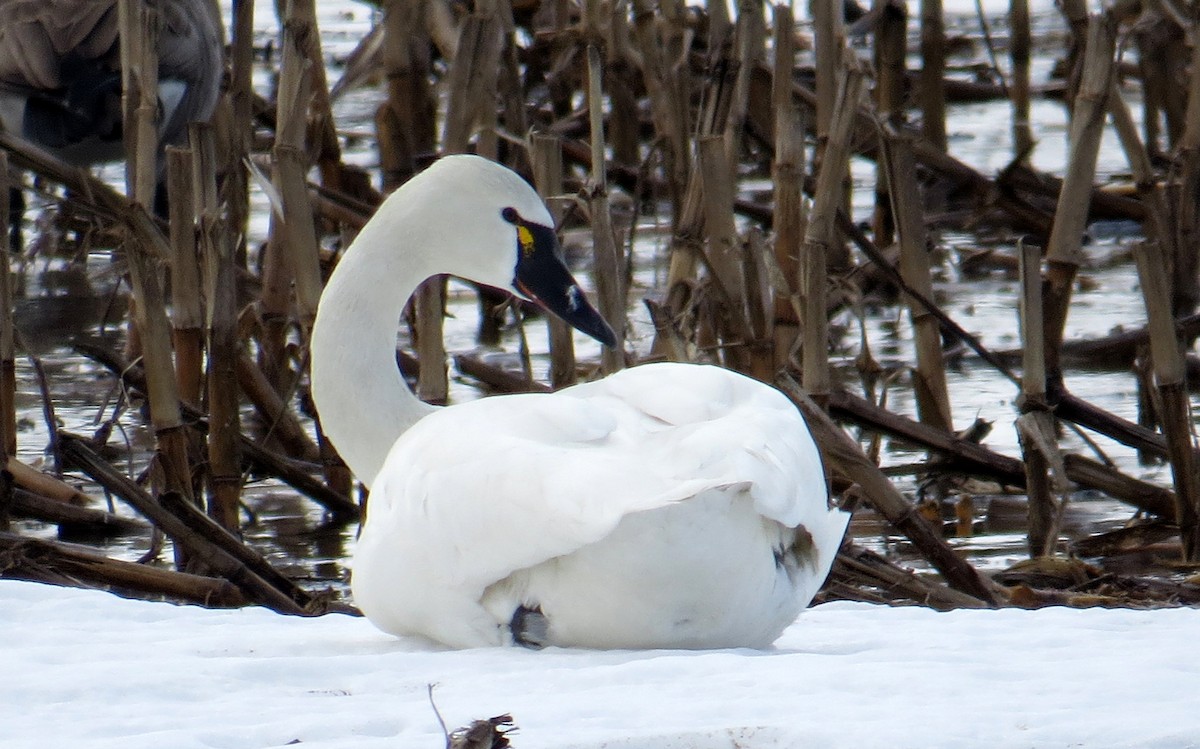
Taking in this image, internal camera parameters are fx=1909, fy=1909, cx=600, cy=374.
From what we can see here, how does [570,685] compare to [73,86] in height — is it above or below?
below

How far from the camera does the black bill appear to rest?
371cm

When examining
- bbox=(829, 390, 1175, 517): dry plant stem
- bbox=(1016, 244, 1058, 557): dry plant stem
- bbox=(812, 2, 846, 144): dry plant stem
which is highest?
bbox=(812, 2, 846, 144): dry plant stem

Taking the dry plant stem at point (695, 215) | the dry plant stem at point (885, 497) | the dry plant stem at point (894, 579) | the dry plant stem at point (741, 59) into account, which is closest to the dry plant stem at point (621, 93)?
the dry plant stem at point (741, 59)

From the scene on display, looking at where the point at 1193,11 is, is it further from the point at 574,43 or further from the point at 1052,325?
the point at 574,43

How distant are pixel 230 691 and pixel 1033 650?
46.9 inches

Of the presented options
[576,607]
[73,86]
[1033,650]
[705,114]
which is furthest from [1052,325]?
[73,86]

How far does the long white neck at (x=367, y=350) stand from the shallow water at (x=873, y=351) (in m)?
0.73

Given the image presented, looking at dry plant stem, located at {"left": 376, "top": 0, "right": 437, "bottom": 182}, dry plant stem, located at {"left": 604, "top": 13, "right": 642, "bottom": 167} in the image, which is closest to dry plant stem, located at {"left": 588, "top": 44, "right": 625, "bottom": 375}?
dry plant stem, located at {"left": 604, "top": 13, "right": 642, "bottom": 167}

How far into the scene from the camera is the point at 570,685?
103 inches

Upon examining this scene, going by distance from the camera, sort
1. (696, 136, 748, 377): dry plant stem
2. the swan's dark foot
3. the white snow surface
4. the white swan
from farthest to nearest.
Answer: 1. (696, 136, 748, 377): dry plant stem
2. the swan's dark foot
3. the white swan
4. the white snow surface

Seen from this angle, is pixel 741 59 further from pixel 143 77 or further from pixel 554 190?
pixel 143 77

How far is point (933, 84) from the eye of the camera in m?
8.19

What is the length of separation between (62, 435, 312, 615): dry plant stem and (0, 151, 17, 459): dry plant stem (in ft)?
1.67

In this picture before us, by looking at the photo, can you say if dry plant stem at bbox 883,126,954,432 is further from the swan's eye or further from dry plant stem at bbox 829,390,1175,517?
the swan's eye
